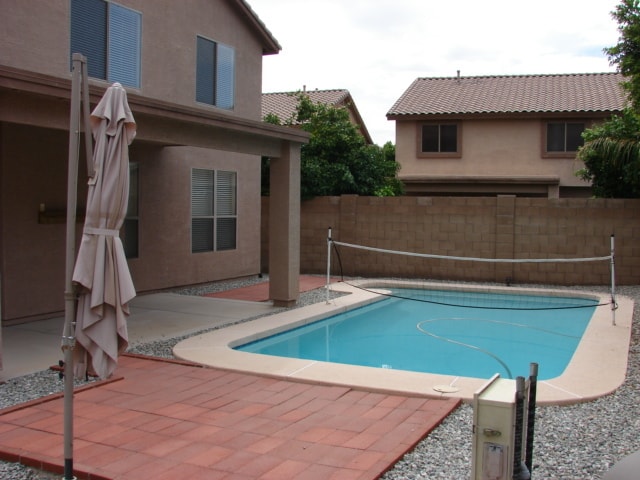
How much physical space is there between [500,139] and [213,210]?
14394 millimetres

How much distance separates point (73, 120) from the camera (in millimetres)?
4500

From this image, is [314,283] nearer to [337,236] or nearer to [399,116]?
[337,236]

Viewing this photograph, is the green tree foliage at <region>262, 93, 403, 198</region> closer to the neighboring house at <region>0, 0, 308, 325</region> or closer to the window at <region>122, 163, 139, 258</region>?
the neighboring house at <region>0, 0, 308, 325</region>

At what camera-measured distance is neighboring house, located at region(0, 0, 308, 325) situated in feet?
33.4

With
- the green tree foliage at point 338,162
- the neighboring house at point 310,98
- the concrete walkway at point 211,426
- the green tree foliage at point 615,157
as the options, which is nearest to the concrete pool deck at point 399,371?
the concrete walkway at point 211,426

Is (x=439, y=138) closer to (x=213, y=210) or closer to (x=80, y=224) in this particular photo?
(x=213, y=210)

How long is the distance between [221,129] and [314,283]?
6.49 m

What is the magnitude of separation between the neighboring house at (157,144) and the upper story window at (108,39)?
0.03 meters

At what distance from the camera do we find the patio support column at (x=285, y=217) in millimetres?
12508

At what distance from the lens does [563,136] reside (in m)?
25.3

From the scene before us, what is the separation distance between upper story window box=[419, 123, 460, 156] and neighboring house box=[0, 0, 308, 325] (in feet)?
36.2

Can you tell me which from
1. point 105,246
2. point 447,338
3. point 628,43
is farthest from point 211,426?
point 628,43

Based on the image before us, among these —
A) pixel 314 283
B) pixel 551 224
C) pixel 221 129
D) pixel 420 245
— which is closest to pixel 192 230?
pixel 314 283

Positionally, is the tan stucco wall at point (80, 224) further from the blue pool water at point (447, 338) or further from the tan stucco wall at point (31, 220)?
the blue pool water at point (447, 338)
